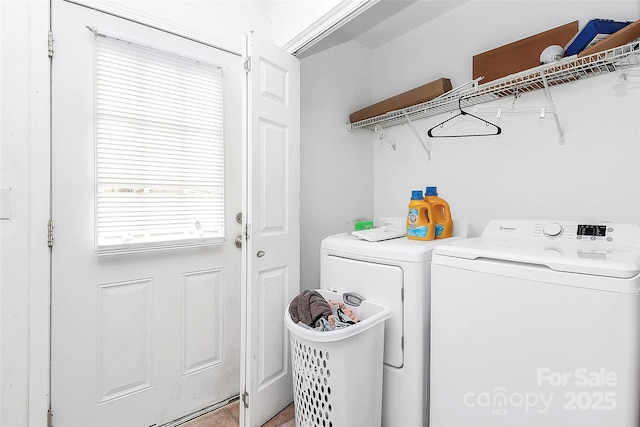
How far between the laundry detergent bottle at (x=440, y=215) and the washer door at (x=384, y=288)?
46 centimetres

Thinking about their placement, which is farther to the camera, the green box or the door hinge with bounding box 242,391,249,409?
the green box

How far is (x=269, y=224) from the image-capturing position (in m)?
1.75

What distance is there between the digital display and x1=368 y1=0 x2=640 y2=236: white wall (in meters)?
0.26

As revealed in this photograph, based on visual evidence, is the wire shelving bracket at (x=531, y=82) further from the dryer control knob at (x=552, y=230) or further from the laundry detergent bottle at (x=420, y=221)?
the laundry detergent bottle at (x=420, y=221)

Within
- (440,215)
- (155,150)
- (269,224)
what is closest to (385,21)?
(440,215)

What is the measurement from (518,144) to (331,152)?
4.01 ft

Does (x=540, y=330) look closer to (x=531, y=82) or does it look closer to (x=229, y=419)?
(x=531, y=82)

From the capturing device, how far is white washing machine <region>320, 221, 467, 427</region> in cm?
140

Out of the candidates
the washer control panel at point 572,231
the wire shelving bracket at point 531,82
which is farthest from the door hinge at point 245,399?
the wire shelving bracket at point 531,82

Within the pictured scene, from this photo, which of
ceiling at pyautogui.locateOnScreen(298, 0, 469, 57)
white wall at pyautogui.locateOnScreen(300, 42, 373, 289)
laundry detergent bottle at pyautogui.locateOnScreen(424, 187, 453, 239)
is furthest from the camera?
white wall at pyautogui.locateOnScreen(300, 42, 373, 289)

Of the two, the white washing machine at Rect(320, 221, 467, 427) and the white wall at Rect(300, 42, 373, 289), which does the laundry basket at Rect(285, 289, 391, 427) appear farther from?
Result: the white wall at Rect(300, 42, 373, 289)

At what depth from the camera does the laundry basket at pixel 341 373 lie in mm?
1334

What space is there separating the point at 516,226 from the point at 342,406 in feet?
3.99

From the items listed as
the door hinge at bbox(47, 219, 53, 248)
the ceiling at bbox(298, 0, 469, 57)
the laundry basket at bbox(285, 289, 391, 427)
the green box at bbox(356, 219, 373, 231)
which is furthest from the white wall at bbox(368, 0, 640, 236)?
the door hinge at bbox(47, 219, 53, 248)
